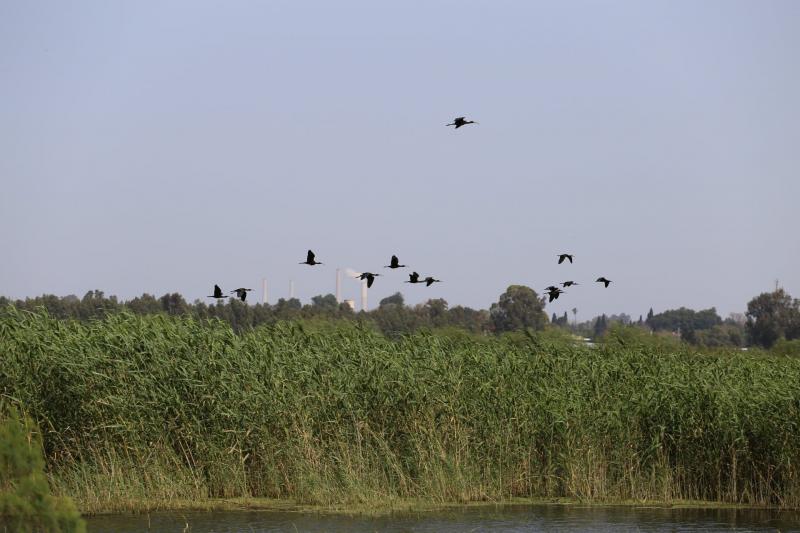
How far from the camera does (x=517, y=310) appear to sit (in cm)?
10919

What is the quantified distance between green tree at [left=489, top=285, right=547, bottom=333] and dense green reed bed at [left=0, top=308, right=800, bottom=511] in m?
85.1

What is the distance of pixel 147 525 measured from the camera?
18.8m

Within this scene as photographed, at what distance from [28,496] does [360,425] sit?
9.48 metres

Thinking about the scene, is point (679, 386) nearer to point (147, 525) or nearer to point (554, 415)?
point (554, 415)

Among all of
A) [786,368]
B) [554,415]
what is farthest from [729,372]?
[554,415]

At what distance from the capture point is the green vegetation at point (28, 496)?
1116 cm

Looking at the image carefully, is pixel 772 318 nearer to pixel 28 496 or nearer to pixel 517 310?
pixel 517 310

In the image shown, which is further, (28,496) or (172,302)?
(172,302)

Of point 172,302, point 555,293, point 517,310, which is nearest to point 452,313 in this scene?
point 517,310

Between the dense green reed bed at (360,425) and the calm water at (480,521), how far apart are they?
0.38m

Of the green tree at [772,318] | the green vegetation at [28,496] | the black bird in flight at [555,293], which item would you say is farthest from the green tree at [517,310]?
the green vegetation at [28,496]

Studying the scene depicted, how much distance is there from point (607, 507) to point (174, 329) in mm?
8214

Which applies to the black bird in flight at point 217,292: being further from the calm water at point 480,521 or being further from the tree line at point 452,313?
the tree line at point 452,313

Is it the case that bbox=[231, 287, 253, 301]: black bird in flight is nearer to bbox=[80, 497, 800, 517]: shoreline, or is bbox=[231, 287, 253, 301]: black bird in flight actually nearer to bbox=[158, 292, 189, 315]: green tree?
bbox=[80, 497, 800, 517]: shoreline
